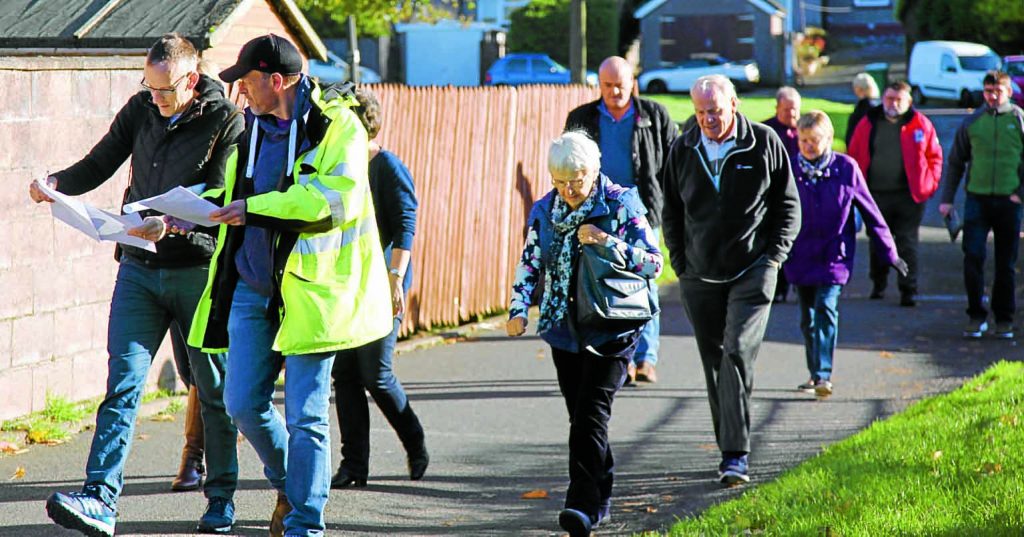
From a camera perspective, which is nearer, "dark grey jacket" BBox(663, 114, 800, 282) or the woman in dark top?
the woman in dark top

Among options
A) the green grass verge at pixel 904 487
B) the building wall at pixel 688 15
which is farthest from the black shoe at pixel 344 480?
the building wall at pixel 688 15

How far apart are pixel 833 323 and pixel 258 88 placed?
5094 millimetres

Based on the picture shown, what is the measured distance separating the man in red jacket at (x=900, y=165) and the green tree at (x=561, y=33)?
141ft

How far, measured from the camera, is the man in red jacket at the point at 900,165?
42.0 ft

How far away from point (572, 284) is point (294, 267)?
1.34 metres

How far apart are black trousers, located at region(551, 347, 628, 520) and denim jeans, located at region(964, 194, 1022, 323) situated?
599cm

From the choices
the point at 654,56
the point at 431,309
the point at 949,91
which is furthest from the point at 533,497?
the point at 654,56

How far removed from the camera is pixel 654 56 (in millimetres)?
60781

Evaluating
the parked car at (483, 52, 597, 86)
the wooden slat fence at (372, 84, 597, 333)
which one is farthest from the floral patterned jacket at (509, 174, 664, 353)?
the parked car at (483, 52, 597, 86)

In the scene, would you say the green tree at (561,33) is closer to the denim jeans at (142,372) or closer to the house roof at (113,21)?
the house roof at (113,21)

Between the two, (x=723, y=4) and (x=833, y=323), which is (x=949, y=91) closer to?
(x=723, y=4)

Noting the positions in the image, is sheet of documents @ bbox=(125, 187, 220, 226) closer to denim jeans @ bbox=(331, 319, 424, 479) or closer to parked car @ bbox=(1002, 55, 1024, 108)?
denim jeans @ bbox=(331, 319, 424, 479)

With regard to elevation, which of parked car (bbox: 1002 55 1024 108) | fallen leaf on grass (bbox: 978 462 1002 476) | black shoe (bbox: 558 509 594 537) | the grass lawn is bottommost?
the grass lawn

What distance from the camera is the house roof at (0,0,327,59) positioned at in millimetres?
9438
